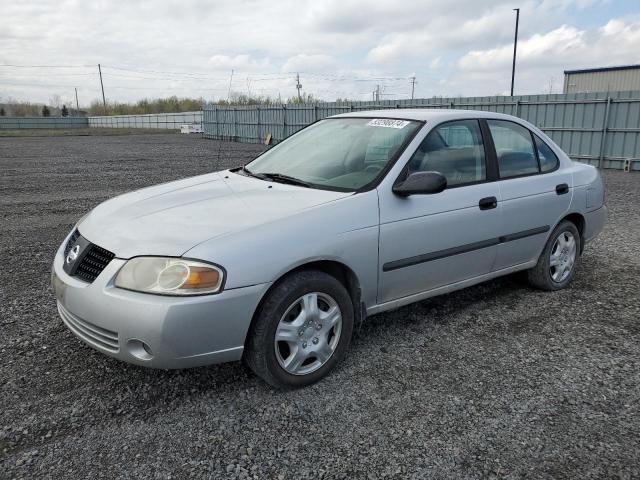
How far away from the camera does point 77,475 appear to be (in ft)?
7.61

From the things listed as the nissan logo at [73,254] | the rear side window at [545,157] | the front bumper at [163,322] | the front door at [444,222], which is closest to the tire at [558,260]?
the rear side window at [545,157]

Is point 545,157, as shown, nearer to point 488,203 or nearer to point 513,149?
point 513,149

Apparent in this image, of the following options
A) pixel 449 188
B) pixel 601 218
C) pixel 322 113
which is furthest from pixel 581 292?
pixel 322 113

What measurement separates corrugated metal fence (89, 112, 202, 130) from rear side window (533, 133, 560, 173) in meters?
47.9

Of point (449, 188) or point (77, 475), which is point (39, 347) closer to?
point (77, 475)

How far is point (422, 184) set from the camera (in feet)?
10.6

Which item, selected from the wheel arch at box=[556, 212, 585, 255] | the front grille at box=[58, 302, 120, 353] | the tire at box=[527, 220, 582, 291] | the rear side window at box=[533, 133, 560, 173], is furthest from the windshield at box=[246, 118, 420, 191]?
the wheel arch at box=[556, 212, 585, 255]

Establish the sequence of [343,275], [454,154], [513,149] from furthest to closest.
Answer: [513,149]
[454,154]
[343,275]

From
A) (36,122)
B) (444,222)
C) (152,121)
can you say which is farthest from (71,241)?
(36,122)

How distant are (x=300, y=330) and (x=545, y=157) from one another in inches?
114

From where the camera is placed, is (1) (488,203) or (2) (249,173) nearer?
(1) (488,203)

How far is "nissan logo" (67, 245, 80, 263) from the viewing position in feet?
9.96

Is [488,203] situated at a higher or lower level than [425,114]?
lower

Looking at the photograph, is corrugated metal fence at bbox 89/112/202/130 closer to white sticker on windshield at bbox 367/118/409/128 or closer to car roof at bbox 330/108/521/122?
car roof at bbox 330/108/521/122
